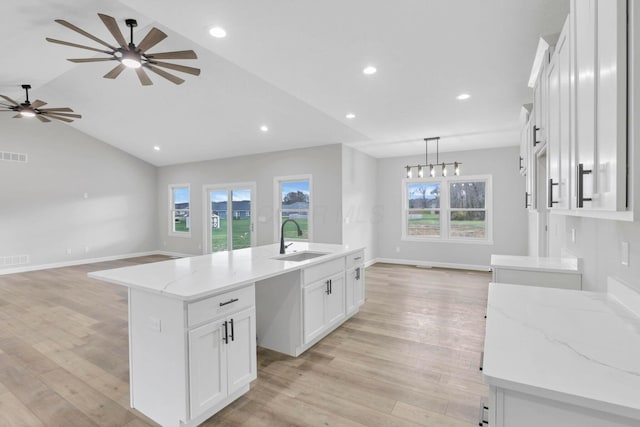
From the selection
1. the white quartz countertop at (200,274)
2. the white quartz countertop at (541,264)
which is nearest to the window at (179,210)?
the white quartz countertop at (200,274)

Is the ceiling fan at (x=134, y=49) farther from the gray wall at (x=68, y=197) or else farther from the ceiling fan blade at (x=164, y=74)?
the gray wall at (x=68, y=197)

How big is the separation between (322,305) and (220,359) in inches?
50.2

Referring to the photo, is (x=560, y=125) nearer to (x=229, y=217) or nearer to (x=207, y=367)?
(x=207, y=367)

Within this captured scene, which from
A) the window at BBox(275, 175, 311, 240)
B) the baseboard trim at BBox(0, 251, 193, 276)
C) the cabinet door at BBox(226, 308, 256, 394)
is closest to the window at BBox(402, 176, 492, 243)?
the window at BBox(275, 175, 311, 240)

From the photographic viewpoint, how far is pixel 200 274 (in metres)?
2.23

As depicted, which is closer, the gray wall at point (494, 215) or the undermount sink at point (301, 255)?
the undermount sink at point (301, 255)

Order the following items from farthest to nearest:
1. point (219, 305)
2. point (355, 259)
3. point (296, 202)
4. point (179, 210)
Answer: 1. point (179, 210)
2. point (296, 202)
3. point (355, 259)
4. point (219, 305)

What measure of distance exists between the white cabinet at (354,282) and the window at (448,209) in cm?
383

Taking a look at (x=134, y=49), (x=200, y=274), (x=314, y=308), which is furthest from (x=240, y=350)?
(x=134, y=49)

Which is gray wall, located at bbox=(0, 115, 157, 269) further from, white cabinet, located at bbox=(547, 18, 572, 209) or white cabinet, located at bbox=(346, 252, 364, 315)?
white cabinet, located at bbox=(547, 18, 572, 209)

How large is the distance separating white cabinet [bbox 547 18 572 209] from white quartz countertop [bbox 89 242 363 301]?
6.06ft

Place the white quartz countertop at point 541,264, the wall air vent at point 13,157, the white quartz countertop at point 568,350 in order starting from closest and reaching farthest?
the white quartz countertop at point 568,350 → the white quartz countertop at point 541,264 → the wall air vent at point 13,157

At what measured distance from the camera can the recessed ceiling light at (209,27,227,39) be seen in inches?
102

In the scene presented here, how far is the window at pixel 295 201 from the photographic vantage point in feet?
21.7
